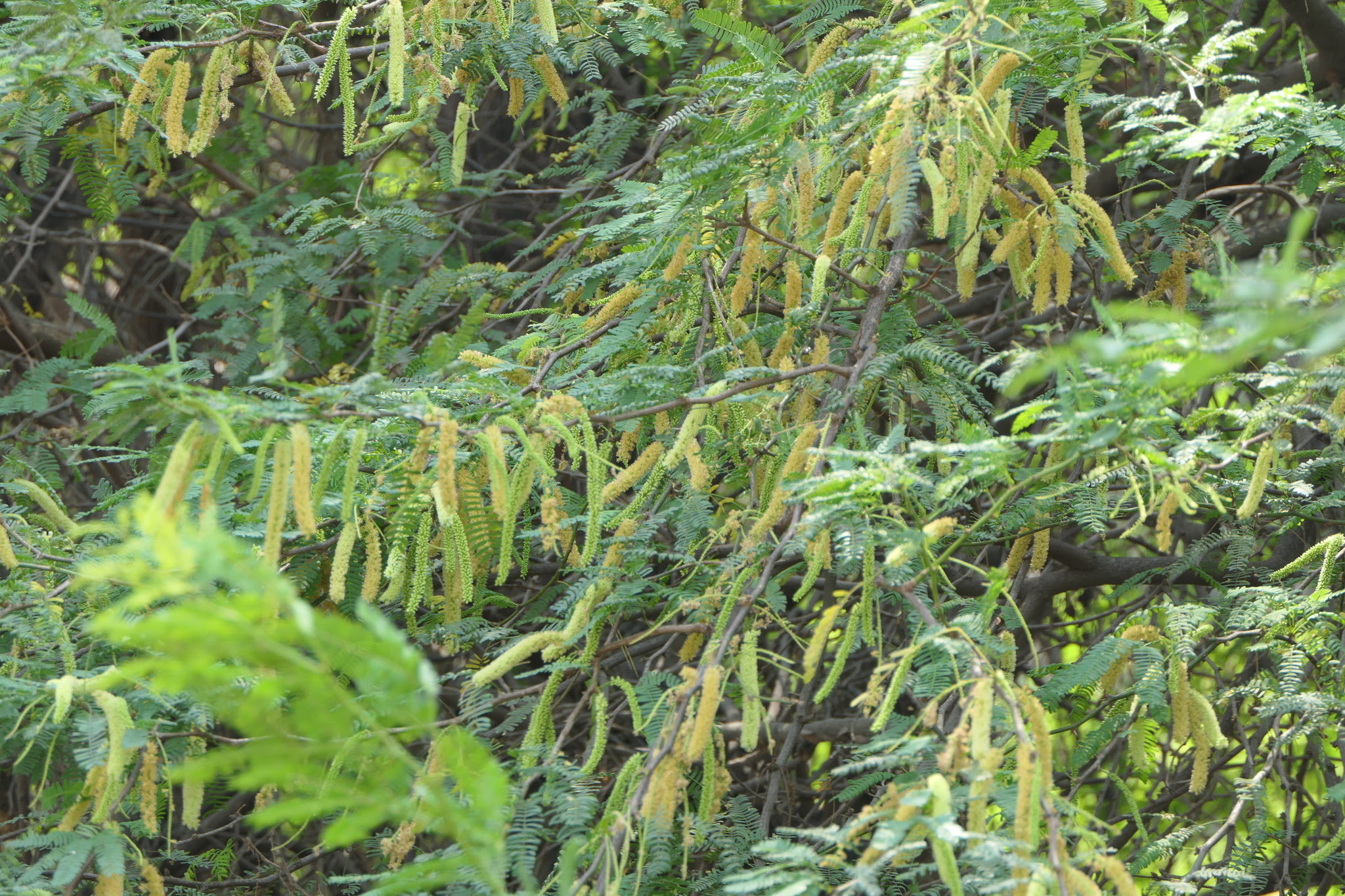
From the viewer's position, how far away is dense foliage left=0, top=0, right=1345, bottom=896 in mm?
1707

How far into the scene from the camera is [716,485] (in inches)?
130

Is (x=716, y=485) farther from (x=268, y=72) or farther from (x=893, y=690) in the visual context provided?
(x=268, y=72)

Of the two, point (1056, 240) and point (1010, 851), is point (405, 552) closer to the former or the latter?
point (1010, 851)

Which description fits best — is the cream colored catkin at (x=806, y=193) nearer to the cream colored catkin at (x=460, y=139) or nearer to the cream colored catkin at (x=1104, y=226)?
the cream colored catkin at (x=1104, y=226)

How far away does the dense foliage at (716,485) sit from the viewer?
1.71m

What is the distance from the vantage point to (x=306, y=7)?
11.8 ft

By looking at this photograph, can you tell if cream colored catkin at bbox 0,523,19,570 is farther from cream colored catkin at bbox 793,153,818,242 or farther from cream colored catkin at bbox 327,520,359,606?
cream colored catkin at bbox 793,153,818,242

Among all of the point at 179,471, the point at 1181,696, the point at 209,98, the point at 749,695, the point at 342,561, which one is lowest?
the point at 1181,696

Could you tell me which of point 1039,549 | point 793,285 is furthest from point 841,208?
point 1039,549

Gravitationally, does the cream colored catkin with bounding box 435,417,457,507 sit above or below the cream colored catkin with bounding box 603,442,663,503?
above

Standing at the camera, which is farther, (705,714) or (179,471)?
(705,714)

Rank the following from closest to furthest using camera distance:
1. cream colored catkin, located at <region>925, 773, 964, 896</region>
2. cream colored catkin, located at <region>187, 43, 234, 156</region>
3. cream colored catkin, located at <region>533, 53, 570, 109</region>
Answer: cream colored catkin, located at <region>925, 773, 964, 896</region> < cream colored catkin, located at <region>187, 43, 234, 156</region> < cream colored catkin, located at <region>533, 53, 570, 109</region>

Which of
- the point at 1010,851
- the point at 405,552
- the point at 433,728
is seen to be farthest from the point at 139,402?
the point at 1010,851

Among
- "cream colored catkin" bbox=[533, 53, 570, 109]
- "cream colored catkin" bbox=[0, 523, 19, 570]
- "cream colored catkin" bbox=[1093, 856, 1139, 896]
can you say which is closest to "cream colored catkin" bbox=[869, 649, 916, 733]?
"cream colored catkin" bbox=[1093, 856, 1139, 896]
